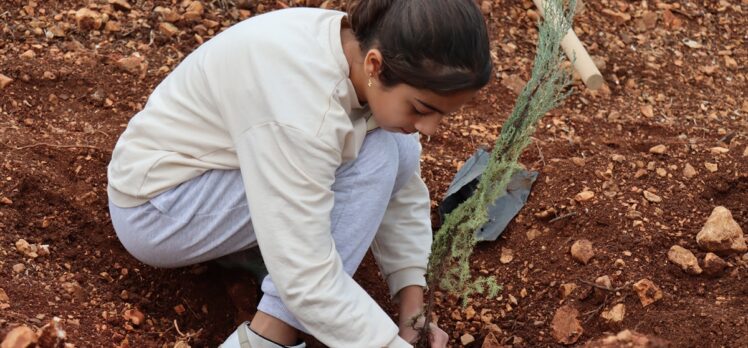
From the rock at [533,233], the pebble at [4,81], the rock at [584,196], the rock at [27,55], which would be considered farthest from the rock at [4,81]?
the rock at [584,196]

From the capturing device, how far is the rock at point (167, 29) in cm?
349

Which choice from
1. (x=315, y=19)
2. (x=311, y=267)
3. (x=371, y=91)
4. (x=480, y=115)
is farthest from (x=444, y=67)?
(x=480, y=115)

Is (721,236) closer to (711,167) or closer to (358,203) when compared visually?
(711,167)

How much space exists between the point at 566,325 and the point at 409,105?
0.82 m

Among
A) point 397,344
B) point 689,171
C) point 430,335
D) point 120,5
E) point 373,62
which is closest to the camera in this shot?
point 373,62

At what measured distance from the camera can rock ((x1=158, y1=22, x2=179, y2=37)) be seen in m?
3.49

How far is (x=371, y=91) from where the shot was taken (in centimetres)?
202

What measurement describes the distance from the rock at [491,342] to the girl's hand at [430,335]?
0.37ft

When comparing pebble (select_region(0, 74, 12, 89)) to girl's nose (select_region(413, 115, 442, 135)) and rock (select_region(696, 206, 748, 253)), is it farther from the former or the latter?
rock (select_region(696, 206, 748, 253))

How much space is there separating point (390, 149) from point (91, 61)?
1427mm

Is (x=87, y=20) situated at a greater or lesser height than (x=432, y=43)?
lesser

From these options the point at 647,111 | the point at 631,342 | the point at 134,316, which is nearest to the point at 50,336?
the point at 134,316

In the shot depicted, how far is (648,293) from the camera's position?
2.49 m

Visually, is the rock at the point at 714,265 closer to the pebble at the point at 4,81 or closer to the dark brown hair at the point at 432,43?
the dark brown hair at the point at 432,43
